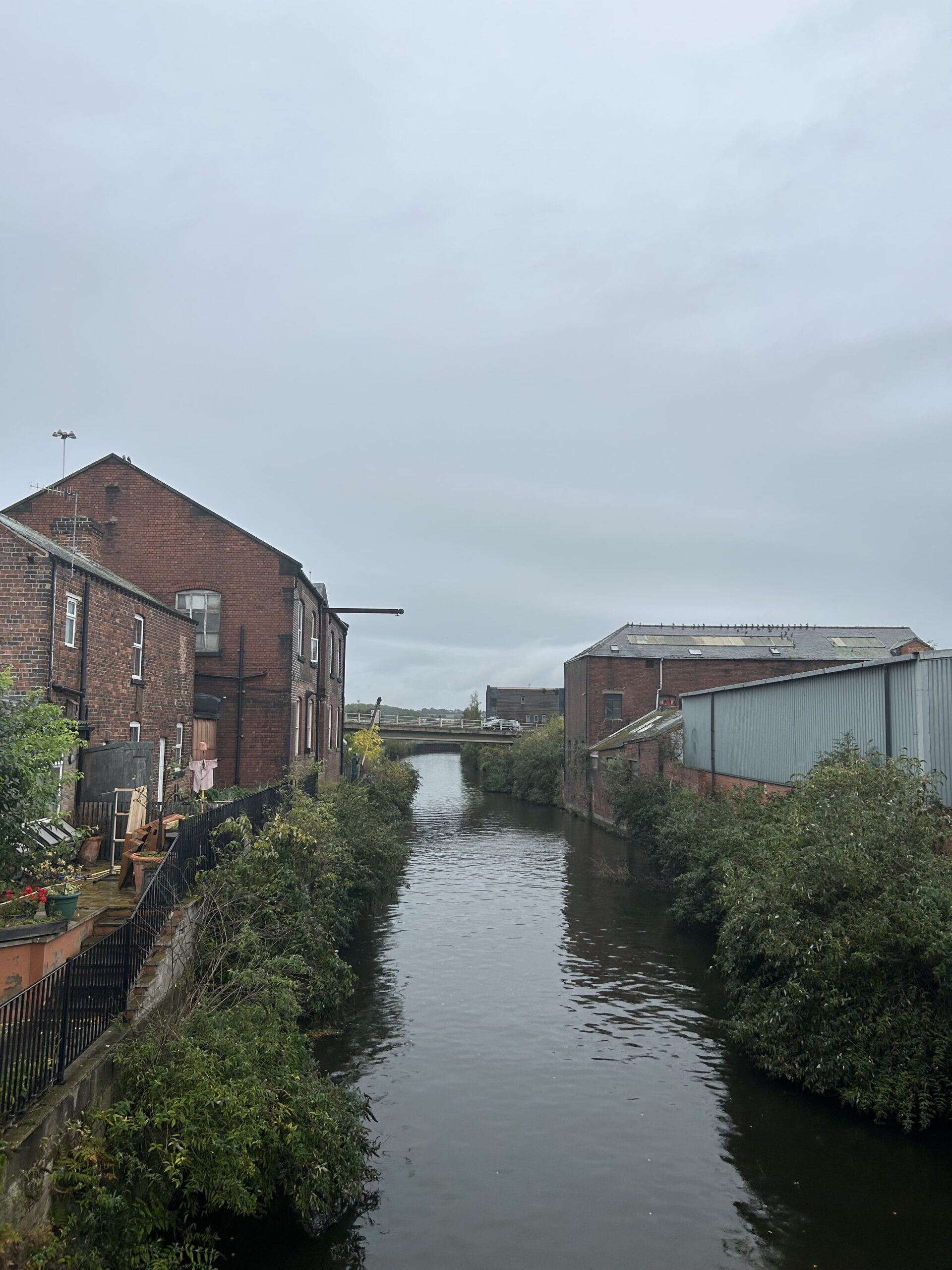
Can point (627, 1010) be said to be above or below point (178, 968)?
below

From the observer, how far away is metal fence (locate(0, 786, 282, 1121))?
770 cm

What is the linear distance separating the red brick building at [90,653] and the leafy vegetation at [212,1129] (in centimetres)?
433

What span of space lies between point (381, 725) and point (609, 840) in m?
27.7

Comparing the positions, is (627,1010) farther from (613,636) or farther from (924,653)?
(613,636)

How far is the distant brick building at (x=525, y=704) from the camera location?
100 metres

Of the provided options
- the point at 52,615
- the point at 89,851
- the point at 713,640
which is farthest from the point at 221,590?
the point at 713,640

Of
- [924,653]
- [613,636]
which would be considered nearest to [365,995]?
[924,653]

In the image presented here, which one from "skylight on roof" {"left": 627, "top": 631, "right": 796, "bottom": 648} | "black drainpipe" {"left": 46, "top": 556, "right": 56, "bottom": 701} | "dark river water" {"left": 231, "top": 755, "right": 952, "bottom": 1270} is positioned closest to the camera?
"dark river water" {"left": 231, "top": 755, "right": 952, "bottom": 1270}

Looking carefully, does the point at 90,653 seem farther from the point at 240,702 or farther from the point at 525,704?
the point at 525,704

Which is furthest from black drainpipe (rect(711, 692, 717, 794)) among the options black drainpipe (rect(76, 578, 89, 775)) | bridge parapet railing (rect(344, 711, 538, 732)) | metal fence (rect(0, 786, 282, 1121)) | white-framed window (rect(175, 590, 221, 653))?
bridge parapet railing (rect(344, 711, 538, 732))

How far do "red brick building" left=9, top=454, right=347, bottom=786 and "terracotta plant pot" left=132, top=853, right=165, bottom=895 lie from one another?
14.6 m

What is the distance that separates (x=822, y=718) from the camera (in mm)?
21531

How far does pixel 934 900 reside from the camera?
11.6m

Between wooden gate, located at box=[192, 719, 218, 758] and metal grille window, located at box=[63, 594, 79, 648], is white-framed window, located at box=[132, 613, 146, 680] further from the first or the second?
wooden gate, located at box=[192, 719, 218, 758]
